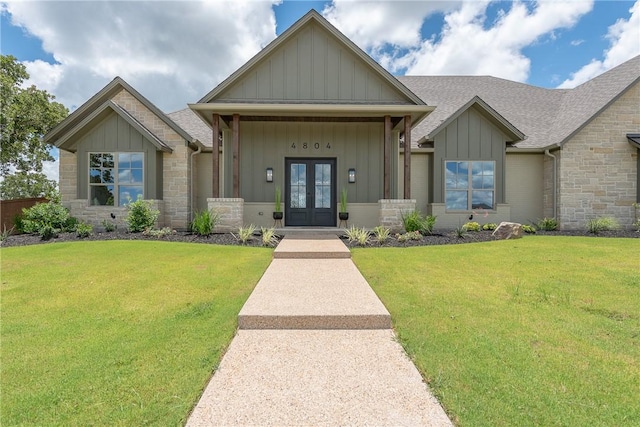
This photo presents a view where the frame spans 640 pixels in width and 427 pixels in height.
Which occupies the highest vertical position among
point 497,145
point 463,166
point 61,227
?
point 497,145

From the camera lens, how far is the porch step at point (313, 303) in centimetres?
329

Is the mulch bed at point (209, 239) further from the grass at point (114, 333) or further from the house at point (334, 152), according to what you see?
the grass at point (114, 333)

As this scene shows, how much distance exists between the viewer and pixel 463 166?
1131cm

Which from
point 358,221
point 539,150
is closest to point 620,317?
point 358,221

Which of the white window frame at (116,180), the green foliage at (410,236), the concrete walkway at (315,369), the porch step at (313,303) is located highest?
the white window frame at (116,180)

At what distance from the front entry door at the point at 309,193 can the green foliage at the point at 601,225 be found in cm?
844

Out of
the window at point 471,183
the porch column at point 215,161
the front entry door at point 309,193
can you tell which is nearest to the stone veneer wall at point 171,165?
the porch column at point 215,161

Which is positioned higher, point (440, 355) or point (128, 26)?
point (128, 26)

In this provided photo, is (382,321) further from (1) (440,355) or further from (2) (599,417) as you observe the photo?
(2) (599,417)

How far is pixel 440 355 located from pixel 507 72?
20.4 meters

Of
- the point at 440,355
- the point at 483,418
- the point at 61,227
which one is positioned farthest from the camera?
the point at 61,227

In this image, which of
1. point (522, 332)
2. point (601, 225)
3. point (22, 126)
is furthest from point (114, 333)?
point (22, 126)

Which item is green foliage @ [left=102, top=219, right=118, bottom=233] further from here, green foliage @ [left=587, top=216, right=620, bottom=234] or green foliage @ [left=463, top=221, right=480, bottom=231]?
green foliage @ [left=587, top=216, right=620, bottom=234]

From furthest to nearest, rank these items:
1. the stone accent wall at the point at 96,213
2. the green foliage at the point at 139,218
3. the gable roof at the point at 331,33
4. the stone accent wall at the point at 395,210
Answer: the stone accent wall at the point at 96,213, the gable roof at the point at 331,33, the stone accent wall at the point at 395,210, the green foliage at the point at 139,218
